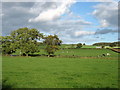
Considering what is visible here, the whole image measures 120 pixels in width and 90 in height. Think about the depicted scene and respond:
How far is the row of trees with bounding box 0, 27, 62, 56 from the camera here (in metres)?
71.8

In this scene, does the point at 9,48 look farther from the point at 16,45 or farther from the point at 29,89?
the point at 29,89

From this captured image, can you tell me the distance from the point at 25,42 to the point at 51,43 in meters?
12.7

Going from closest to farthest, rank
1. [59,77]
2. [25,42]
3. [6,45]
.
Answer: [59,77] < [25,42] < [6,45]

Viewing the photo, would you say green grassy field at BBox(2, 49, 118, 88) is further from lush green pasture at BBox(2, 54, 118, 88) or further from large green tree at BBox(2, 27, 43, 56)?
large green tree at BBox(2, 27, 43, 56)

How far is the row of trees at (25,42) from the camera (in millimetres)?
71812

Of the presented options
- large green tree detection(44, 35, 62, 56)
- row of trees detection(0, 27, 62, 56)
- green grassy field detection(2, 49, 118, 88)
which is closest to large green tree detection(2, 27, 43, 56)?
row of trees detection(0, 27, 62, 56)

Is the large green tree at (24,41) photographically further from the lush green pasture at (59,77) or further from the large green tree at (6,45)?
the lush green pasture at (59,77)

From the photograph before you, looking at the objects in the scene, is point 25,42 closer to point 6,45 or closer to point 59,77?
point 6,45

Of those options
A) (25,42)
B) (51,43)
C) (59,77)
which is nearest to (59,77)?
(59,77)

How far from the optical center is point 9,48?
7569cm

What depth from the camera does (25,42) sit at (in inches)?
2886

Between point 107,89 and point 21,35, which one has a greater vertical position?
point 21,35

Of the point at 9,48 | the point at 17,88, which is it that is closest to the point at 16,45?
the point at 9,48

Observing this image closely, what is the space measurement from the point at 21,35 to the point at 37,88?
6296cm
